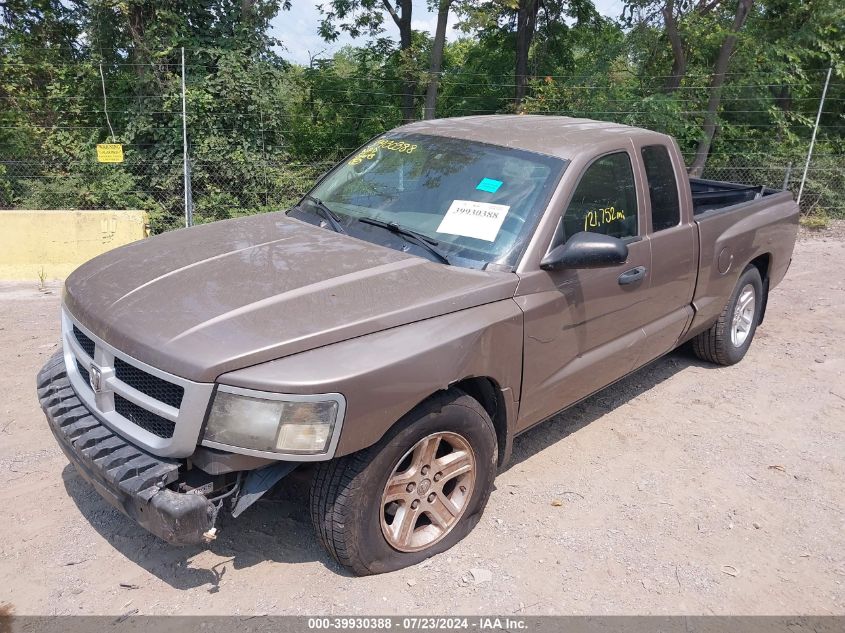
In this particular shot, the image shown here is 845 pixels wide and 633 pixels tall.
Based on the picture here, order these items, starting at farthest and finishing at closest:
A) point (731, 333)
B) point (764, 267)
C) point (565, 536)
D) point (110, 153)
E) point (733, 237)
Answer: point (110, 153), point (764, 267), point (731, 333), point (733, 237), point (565, 536)

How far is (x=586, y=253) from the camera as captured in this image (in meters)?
3.31

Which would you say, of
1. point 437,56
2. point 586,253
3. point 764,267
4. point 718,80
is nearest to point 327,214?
point 586,253

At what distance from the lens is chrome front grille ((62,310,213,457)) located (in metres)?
2.55

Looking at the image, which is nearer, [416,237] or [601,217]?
[416,237]

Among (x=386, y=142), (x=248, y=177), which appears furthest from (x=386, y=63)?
(x=386, y=142)

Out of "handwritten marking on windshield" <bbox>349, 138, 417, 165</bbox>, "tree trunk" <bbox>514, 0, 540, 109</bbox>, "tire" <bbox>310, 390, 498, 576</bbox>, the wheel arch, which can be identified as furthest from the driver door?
"tree trunk" <bbox>514, 0, 540, 109</bbox>

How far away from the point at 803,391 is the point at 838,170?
7.94m

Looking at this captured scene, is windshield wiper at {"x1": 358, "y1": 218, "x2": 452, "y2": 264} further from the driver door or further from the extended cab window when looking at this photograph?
the extended cab window

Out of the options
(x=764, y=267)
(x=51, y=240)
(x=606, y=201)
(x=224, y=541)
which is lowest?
(x=224, y=541)

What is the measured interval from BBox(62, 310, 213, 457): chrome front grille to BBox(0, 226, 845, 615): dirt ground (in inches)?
29.1

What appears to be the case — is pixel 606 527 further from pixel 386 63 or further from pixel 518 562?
pixel 386 63

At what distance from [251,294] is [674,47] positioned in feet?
37.5

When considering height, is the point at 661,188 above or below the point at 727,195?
above

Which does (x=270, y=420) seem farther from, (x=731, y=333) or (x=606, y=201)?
(x=731, y=333)
